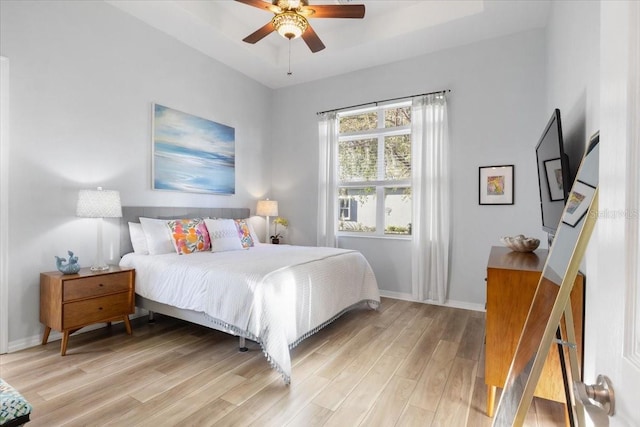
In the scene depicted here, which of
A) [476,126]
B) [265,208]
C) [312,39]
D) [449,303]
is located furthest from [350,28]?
[449,303]

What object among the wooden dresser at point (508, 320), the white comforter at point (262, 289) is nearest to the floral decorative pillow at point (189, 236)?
the white comforter at point (262, 289)

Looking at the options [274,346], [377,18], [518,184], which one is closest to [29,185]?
[274,346]

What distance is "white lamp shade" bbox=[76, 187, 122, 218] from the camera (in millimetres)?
2799

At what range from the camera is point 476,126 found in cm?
387

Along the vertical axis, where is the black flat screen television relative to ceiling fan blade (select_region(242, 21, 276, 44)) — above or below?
below

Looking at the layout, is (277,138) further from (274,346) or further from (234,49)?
(274,346)

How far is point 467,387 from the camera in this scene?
211 centimetres

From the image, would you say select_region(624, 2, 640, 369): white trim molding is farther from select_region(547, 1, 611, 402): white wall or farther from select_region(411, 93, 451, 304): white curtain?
select_region(411, 93, 451, 304): white curtain

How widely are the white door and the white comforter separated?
193cm

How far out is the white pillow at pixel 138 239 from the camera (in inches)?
130

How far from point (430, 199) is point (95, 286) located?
3.63 meters

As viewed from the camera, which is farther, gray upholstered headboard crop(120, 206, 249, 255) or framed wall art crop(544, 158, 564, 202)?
gray upholstered headboard crop(120, 206, 249, 255)

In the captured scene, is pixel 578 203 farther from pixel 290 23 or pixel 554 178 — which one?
pixel 290 23

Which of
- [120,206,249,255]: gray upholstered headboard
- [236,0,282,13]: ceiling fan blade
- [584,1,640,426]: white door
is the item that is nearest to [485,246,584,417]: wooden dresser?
[584,1,640,426]: white door
